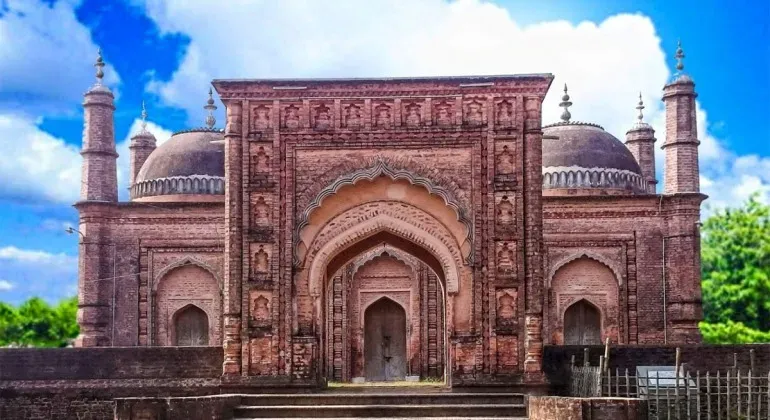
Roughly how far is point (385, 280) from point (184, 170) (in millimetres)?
4574

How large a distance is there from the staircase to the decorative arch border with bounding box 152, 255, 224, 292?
7.37 m

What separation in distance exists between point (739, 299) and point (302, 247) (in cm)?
1569

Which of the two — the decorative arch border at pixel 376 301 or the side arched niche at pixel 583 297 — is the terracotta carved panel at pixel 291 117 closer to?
the decorative arch border at pixel 376 301

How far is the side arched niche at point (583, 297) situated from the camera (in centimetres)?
2027

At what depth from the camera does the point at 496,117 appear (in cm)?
1431

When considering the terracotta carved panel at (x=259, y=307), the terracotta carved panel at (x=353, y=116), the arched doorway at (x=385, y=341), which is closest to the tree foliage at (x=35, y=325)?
the arched doorway at (x=385, y=341)

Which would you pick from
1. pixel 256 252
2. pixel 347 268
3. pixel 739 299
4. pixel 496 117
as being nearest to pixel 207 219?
pixel 347 268

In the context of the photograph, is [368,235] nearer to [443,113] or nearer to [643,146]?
[443,113]

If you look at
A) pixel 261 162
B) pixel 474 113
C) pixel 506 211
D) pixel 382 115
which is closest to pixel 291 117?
pixel 261 162

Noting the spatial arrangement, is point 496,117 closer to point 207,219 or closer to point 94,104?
point 207,219

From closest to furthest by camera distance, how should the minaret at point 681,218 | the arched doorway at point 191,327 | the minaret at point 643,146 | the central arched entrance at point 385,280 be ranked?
the central arched entrance at point 385,280 < the minaret at point 681,218 < the arched doorway at point 191,327 < the minaret at point 643,146

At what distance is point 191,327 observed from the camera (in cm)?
2070

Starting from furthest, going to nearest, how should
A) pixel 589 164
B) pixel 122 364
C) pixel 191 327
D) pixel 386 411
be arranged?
1. pixel 589 164
2. pixel 191 327
3. pixel 122 364
4. pixel 386 411

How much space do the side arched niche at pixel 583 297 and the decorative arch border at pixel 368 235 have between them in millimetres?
6521
